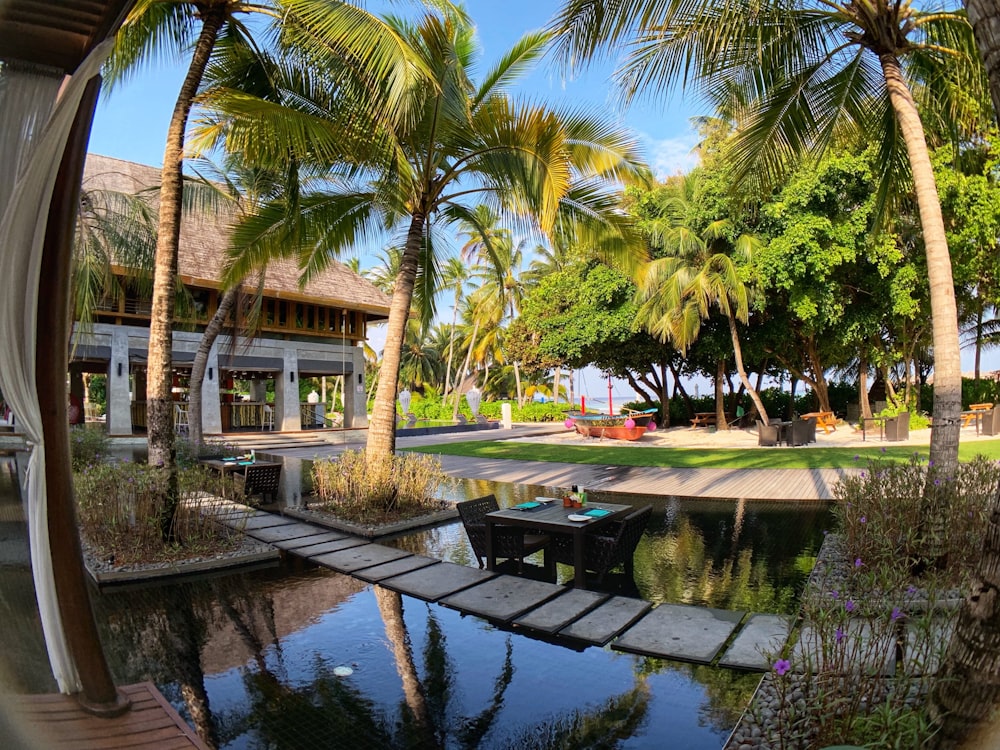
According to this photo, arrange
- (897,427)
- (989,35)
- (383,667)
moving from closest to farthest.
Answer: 1. (989,35)
2. (383,667)
3. (897,427)

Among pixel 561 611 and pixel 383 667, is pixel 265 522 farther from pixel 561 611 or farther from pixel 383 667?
pixel 561 611

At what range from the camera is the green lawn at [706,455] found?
13.2m

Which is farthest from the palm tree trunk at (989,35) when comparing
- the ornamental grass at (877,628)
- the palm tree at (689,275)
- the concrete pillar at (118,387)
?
the concrete pillar at (118,387)

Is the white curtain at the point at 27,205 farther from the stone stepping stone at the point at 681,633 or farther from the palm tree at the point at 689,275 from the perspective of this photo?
the palm tree at the point at 689,275

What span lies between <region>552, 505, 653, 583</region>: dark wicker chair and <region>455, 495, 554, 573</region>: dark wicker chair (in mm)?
196

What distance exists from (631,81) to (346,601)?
637 centimetres

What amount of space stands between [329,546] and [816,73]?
8091 mm

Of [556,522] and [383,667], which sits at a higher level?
[556,522]

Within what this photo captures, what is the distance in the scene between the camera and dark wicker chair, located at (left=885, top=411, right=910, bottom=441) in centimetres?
1661

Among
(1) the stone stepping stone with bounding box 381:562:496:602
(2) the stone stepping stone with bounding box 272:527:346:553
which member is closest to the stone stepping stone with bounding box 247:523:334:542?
(2) the stone stepping stone with bounding box 272:527:346:553

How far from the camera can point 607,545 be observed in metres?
5.38

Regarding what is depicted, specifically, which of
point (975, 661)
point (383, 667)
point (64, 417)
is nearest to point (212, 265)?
point (64, 417)

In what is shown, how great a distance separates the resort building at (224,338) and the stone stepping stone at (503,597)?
1479 centimetres

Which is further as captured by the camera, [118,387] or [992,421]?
[118,387]
